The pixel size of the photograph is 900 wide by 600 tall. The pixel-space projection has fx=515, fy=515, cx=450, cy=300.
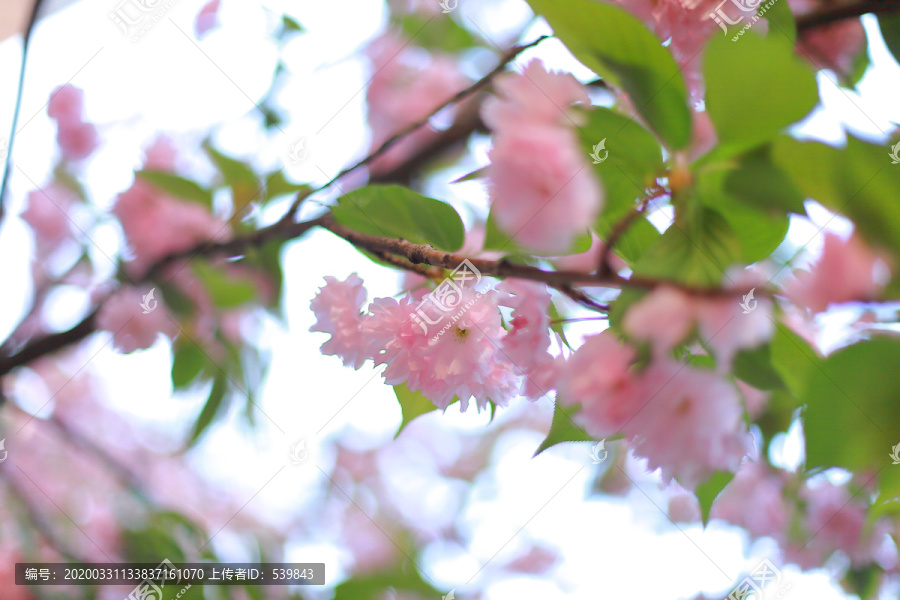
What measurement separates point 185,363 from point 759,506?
1.41 m

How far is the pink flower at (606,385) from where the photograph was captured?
335 millimetres

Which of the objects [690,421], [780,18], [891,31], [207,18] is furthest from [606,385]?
[207,18]

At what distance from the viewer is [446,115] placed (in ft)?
4.84

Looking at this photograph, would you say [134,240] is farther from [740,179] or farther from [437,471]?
[437,471]

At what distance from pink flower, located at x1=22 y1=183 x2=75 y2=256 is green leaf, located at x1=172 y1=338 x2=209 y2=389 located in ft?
2.65

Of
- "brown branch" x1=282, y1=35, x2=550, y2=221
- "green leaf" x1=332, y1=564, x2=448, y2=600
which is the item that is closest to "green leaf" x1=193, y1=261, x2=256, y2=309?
"brown branch" x1=282, y1=35, x2=550, y2=221

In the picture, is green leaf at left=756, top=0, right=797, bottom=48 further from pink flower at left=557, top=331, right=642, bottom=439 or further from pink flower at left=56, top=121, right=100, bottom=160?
pink flower at left=56, top=121, right=100, bottom=160

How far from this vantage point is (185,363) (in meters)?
1.03

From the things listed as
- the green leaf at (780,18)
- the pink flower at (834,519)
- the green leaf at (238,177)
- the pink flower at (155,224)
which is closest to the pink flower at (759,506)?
the pink flower at (834,519)

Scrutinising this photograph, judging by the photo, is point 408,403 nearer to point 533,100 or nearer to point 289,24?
point 533,100

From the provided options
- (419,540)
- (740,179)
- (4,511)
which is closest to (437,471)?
(419,540)

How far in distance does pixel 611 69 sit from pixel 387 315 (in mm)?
300

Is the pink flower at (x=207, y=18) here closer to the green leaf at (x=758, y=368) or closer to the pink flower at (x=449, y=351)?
the pink flower at (x=449, y=351)

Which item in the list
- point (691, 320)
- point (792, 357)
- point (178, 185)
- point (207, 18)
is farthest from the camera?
point (207, 18)
